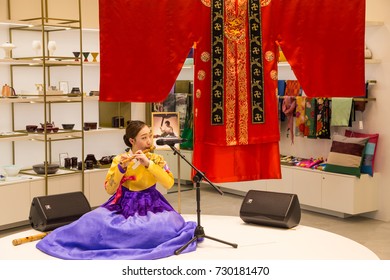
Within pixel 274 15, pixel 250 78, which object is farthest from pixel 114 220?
pixel 274 15

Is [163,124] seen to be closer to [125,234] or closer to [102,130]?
[102,130]

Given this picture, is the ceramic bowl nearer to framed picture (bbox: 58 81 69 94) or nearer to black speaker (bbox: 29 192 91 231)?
framed picture (bbox: 58 81 69 94)

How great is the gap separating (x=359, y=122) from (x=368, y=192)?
0.77 meters

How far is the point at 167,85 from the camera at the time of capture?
156 inches

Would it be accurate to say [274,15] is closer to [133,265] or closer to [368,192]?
[133,265]

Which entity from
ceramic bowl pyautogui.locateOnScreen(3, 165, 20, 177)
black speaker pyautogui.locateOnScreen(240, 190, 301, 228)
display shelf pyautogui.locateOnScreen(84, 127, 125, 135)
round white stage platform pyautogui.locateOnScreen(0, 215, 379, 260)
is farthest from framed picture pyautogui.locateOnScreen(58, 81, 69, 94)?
black speaker pyautogui.locateOnScreen(240, 190, 301, 228)

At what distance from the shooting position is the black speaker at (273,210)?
187 inches

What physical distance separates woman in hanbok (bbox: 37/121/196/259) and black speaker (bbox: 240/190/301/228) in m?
0.64

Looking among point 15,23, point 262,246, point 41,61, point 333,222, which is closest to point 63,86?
point 41,61

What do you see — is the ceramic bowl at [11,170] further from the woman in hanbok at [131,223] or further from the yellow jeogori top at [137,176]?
the yellow jeogori top at [137,176]

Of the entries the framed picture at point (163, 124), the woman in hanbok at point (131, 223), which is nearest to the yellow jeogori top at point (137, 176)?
the woman in hanbok at point (131, 223)

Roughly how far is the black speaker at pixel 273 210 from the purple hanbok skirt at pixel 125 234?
71 centimetres

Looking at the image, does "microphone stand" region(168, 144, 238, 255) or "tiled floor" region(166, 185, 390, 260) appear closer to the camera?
"microphone stand" region(168, 144, 238, 255)

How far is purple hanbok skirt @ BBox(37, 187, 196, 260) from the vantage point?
13.1 feet
